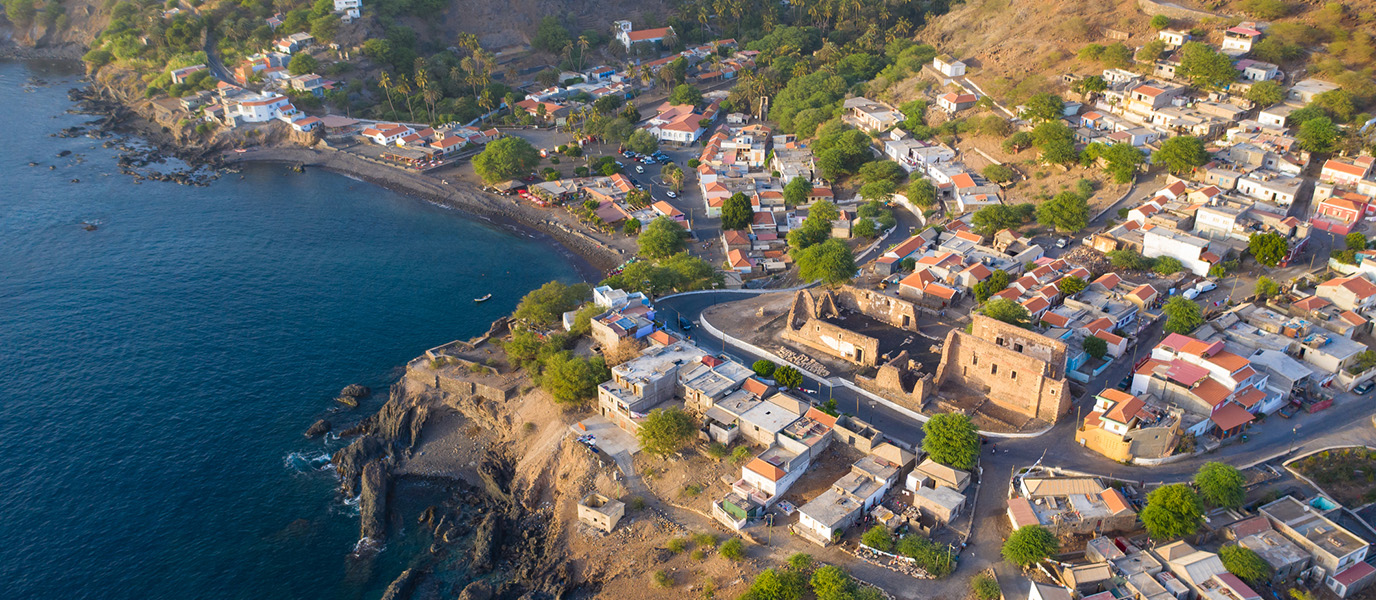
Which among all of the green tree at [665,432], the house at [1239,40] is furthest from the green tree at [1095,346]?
the house at [1239,40]

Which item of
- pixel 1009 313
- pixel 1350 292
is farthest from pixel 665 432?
pixel 1350 292

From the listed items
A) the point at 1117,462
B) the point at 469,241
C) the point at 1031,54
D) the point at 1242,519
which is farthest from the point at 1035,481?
the point at 1031,54

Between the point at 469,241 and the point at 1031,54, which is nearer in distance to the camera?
the point at 469,241

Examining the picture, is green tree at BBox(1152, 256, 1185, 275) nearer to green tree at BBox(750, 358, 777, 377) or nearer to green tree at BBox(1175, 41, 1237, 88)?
green tree at BBox(750, 358, 777, 377)

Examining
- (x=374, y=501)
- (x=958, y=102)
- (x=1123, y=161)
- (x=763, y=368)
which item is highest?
(x=958, y=102)

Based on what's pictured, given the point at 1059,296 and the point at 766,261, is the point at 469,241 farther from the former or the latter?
the point at 1059,296

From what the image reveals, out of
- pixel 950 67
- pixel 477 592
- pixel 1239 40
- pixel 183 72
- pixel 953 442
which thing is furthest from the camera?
pixel 183 72

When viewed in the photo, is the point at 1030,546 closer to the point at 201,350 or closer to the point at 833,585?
the point at 833,585
